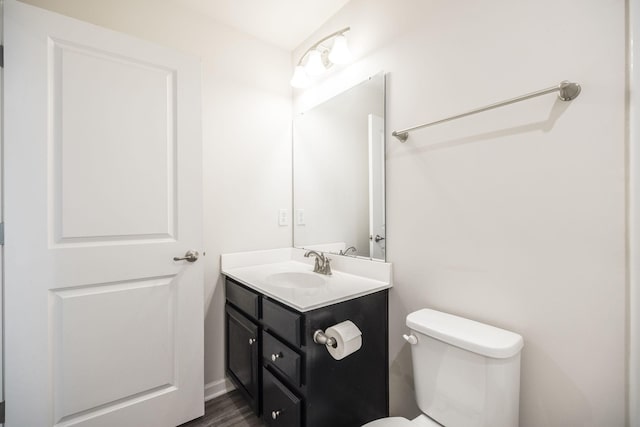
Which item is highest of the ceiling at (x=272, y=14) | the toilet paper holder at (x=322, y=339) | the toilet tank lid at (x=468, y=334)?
the ceiling at (x=272, y=14)

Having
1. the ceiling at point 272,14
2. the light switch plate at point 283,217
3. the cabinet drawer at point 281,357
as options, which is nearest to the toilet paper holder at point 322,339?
the cabinet drawer at point 281,357

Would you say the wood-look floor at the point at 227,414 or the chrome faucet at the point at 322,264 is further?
the chrome faucet at the point at 322,264

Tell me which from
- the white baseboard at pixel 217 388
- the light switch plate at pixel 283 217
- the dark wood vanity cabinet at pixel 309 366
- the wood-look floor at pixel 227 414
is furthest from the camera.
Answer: the light switch plate at pixel 283 217

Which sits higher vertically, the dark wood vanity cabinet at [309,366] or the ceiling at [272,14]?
the ceiling at [272,14]

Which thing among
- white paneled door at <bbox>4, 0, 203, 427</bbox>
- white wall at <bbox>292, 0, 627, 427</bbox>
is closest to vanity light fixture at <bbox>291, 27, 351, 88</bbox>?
white wall at <bbox>292, 0, 627, 427</bbox>

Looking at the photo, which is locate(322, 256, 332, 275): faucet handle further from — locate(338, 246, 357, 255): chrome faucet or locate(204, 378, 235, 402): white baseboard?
locate(204, 378, 235, 402): white baseboard

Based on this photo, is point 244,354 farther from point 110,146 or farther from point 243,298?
point 110,146

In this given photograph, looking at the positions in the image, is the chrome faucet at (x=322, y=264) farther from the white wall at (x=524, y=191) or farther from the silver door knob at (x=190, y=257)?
the silver door knob at (x=190, y=257)

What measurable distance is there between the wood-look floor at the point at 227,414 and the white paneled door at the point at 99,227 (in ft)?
0.22

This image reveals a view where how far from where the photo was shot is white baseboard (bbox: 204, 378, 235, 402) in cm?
173

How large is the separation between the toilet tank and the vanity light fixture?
1.48 metres

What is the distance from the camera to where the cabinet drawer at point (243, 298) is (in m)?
1.41

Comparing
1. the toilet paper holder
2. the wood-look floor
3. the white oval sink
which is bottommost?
the wood-look floor

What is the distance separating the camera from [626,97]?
0.77m
